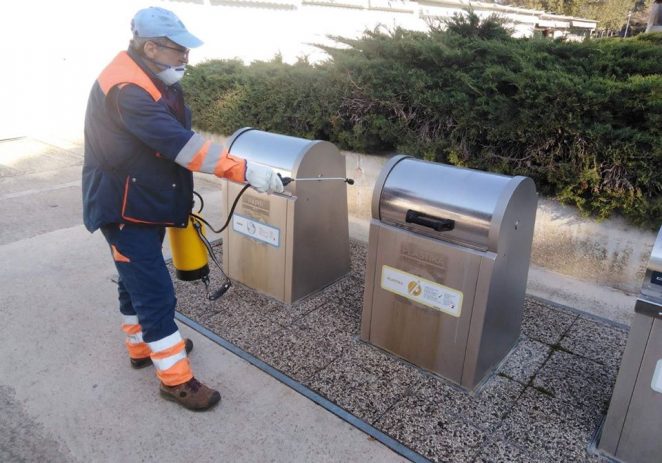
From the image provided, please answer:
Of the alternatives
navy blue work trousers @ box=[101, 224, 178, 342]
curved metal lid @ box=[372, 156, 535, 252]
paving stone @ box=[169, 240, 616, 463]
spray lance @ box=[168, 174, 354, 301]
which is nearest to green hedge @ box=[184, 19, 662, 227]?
paving stone @ box=[169, 240, 616, 463]

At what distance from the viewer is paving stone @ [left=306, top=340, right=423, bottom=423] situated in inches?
99.7

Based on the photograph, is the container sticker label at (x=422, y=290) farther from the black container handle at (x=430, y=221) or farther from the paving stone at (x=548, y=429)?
the paving stone at (x=548, y=429)

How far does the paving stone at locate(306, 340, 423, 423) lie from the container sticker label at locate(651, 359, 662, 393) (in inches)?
44.5

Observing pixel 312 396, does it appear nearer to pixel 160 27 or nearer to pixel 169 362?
pixel 169 362

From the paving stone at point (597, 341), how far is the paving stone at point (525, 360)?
18 cm

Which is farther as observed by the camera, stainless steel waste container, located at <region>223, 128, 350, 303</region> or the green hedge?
the green hedge

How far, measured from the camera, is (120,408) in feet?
8.21

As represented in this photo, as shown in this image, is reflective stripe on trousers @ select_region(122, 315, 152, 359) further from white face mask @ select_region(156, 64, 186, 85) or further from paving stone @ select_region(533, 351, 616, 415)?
paving stone @ select_region(533, 351, 616, 415)

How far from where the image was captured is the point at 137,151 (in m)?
2.31

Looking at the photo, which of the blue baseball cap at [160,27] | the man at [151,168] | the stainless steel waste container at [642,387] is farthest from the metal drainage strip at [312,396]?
the blue baseball cap at [160,27]

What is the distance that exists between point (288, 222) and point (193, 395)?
128 centimetres

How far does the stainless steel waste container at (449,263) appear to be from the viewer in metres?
2.39

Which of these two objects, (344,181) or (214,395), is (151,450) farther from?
(344,181)

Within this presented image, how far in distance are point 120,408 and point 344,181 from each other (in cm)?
201
